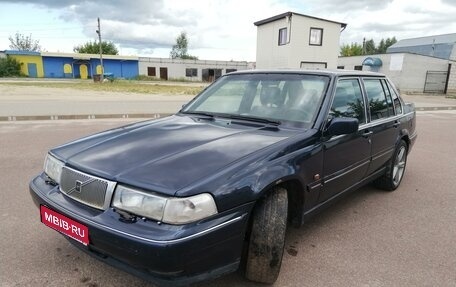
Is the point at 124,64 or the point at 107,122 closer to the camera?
the point at 107,122

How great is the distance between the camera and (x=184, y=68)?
56844mm

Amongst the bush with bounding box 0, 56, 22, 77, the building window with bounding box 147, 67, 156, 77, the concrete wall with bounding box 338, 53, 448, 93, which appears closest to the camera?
the concrete wall with bounding box 338, 53, 448, 93

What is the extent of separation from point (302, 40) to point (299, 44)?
421 mm

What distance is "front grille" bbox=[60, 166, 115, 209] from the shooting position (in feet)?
7.22

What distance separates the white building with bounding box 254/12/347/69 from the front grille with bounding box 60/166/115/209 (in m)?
25.8

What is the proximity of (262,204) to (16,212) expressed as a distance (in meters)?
2.84

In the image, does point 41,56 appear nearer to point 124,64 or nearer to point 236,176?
point 124,64

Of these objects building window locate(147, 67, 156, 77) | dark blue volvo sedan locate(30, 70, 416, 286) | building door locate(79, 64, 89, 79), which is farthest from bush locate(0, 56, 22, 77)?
dark blue volvo sedan locate(30, 70, 416, 286)

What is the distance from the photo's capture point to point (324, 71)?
3.54m

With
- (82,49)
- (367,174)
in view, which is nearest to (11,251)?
(367,174)

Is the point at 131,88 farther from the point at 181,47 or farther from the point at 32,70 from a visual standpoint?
the point at 181,47

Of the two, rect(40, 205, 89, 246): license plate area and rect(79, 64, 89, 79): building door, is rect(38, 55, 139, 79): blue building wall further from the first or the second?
rect(40, 205, 89, 246): license plate area

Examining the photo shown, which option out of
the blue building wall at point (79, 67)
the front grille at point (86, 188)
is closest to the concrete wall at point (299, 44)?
the front grille at point (86, 188)

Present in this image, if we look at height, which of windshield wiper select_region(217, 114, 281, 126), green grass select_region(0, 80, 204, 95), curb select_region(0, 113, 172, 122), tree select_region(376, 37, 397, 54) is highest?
tree select_region(376, 37, 397, 54)
